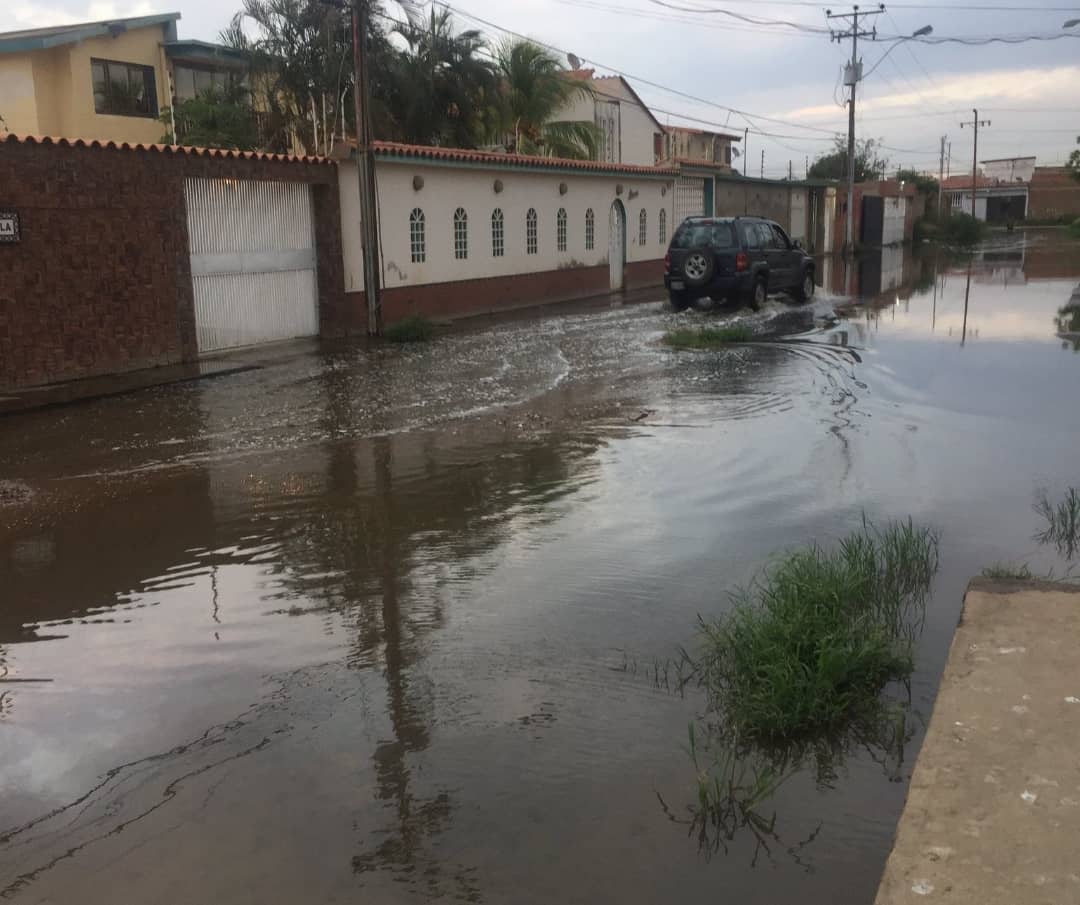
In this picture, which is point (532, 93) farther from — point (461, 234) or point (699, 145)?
point (699, 145)

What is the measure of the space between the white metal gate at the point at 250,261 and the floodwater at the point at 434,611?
124 inches

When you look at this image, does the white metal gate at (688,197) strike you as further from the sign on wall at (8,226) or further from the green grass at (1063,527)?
the green grass at (1063,527)

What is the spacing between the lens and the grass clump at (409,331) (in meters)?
18.3

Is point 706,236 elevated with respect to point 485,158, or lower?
lower

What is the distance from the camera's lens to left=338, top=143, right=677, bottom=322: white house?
2011cm

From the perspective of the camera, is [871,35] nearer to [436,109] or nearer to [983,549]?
[436,109]

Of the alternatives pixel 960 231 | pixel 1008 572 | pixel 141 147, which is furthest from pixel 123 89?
pixel 960 231

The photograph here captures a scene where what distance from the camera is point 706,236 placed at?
21.8 metres

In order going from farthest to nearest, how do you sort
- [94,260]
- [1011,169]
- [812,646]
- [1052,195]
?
[1011,169]
[1052,195]
[94,260]
[812,646]

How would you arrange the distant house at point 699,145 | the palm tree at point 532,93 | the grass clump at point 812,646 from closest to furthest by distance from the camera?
the grass clump at point 812,646 < the palm tree at point 532,93 < the distant house at point 699,145

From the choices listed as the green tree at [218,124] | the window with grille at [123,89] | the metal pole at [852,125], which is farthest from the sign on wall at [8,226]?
the metal pole at [852,125]

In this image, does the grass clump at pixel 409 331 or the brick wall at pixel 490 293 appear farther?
the brick wall at pixel 490 293

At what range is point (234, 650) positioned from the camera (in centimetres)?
547

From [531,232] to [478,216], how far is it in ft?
8.54
